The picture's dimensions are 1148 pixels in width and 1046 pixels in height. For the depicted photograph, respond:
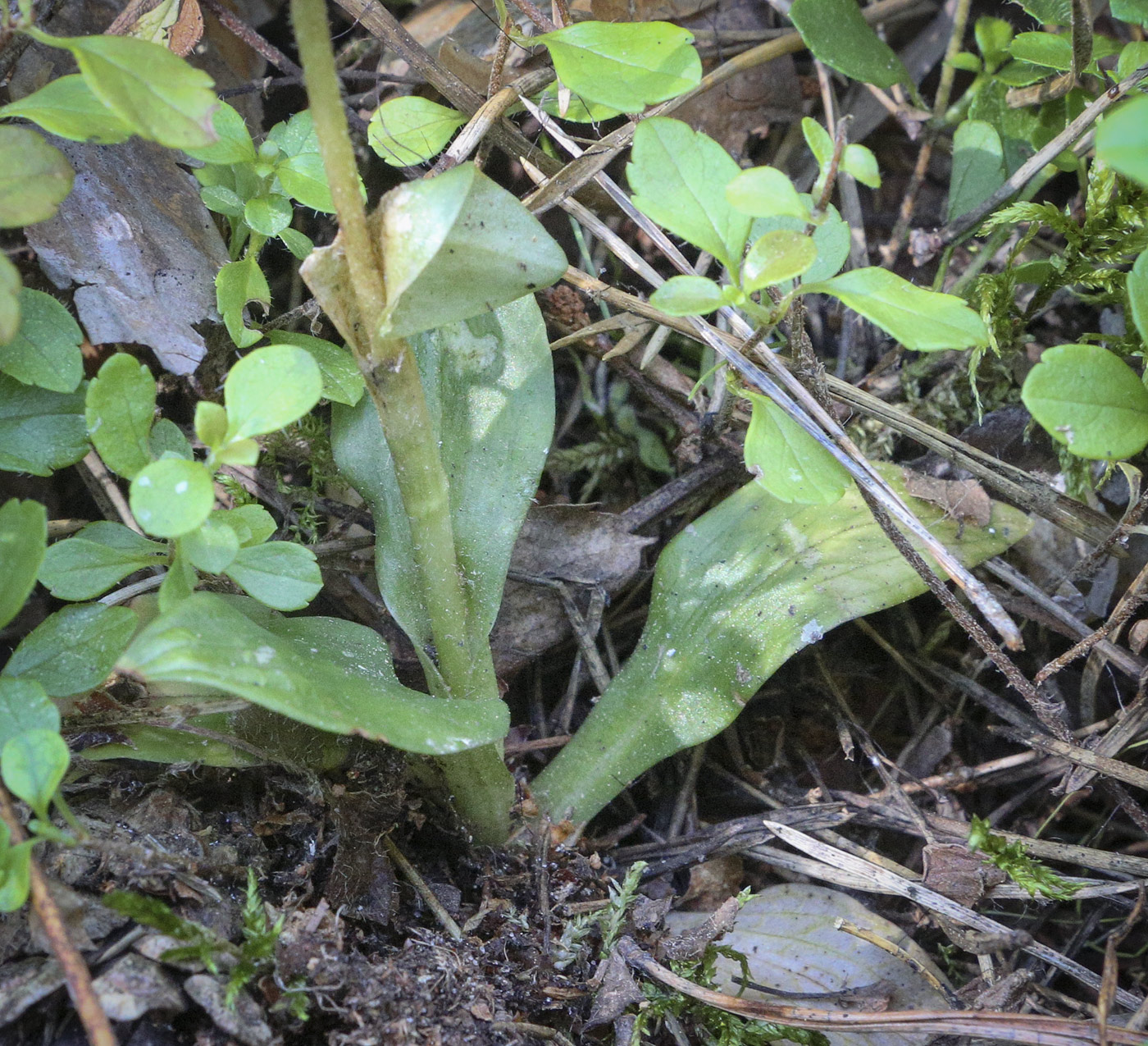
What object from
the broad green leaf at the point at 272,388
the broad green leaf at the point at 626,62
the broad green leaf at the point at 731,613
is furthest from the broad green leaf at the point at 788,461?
the broad green leaf at the point at 272,388

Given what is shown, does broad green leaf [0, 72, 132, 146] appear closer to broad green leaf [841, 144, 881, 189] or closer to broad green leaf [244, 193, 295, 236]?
broad green leaf [244, 193, 295, 236]

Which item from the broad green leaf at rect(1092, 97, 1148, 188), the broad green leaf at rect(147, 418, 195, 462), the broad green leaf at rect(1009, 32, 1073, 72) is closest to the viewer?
the broad green leaf at rect(1092, 97, 1148, 188)

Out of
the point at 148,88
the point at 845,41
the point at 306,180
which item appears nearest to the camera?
the point at 148,88

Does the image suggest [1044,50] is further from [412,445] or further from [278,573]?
[278,573]

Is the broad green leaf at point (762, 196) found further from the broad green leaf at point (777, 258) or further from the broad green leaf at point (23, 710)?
the broad green leaf at point (23, 710)

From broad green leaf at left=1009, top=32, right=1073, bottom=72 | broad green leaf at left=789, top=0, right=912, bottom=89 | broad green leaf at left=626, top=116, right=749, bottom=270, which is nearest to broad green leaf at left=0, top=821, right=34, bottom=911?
broad green leaf at left=626, top=116, right=749, bottom=270

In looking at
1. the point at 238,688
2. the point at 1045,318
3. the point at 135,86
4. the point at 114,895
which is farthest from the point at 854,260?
the point at 114,895

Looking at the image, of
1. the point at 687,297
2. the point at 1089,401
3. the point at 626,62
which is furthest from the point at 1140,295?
the point at 626,62
